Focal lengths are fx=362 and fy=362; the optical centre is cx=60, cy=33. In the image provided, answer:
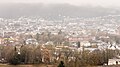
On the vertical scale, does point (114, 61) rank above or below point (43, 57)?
below

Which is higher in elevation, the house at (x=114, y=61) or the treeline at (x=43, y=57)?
the treeline at (x=43, y=57)

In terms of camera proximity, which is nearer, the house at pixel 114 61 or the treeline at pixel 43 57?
the treeline at pixel 43 57

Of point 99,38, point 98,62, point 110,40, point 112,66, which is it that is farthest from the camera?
point 99,38

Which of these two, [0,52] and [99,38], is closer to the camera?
[0,52]

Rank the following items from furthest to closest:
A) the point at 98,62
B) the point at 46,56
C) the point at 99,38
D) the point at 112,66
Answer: the point at 99,38
the point at 46,56
the point at 98,62
the point at 112,66

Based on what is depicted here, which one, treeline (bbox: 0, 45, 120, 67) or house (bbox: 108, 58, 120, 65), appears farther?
house (bbox: 108, 58, 120, 65)

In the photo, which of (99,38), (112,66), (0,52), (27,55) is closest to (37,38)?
(99,38)

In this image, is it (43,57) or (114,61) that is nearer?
(114,61)

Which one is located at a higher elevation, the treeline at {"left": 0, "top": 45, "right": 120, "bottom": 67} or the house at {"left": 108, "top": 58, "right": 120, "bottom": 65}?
the treeline at {"left": 0, "top": 45, "right": 120, "bottom": 67}

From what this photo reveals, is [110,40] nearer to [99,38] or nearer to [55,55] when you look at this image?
[99,38]

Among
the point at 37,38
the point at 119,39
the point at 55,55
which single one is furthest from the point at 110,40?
the point at 55,55

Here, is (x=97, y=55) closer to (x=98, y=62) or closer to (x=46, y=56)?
(x=98, y=62)
